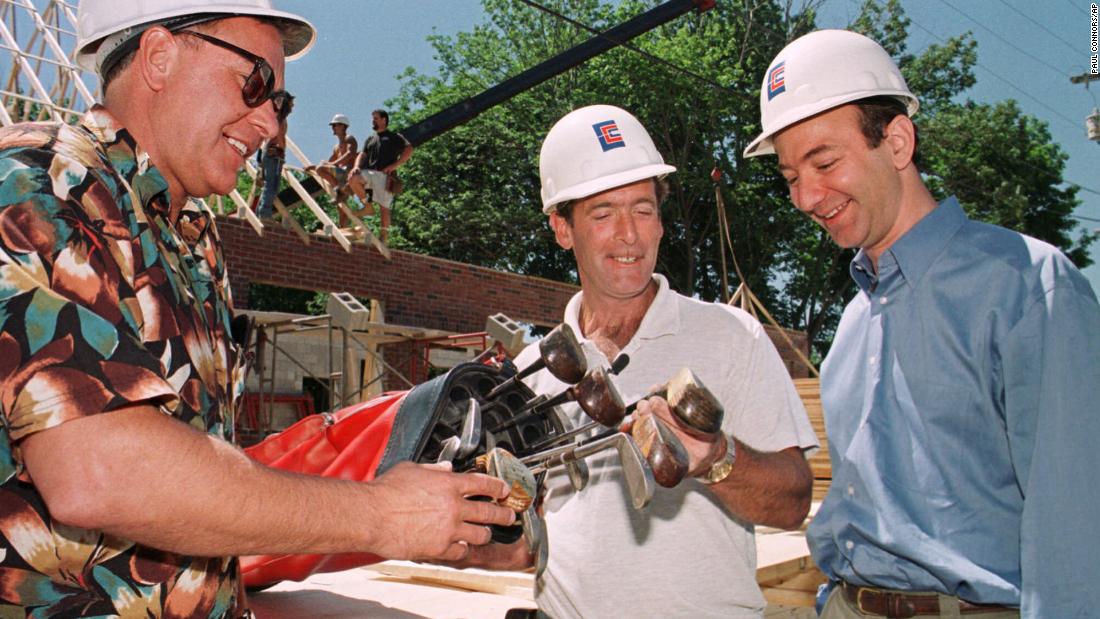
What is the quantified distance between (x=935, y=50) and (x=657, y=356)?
133ft

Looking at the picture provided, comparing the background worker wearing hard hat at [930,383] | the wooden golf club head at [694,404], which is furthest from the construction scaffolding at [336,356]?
the wooden golf club head at [694,404]

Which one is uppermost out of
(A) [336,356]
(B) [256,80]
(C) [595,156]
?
(C) [595,156]

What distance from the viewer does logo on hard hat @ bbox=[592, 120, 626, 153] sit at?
9.73 feet

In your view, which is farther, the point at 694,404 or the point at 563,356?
the point at 563,356

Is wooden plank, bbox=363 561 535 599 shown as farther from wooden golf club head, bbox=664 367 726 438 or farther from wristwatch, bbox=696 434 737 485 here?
wooden golf club head, bbox=664 367 726 438

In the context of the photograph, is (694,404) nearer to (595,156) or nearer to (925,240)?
(925,240)

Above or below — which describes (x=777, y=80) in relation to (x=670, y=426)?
above

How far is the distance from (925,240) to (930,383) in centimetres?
38

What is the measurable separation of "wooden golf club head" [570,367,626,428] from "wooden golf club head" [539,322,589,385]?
2.2 inches

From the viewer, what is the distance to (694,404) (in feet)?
6.30

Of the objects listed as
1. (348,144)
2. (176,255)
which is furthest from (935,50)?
(176,255)

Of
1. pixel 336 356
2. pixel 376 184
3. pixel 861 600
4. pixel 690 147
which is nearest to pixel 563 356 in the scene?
pixel 861 600

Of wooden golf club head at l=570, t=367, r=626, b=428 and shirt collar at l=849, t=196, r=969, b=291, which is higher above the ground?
shirt collar at l=849, t=196, r=969, b=291

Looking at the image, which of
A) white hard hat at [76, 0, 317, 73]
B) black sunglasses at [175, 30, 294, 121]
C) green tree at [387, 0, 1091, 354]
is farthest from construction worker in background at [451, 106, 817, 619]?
green tree at [387, 0, 1091, 354]
